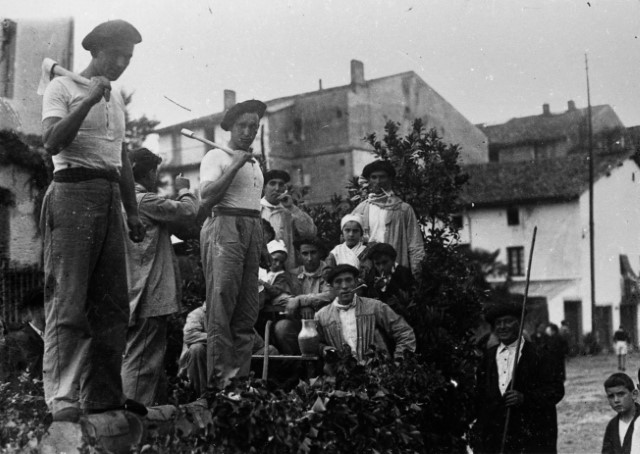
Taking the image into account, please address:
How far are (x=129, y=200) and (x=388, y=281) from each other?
336cm

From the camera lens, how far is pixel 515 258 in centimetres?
3195

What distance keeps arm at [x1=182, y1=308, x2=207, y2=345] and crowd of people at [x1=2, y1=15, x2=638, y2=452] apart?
0.5 inches

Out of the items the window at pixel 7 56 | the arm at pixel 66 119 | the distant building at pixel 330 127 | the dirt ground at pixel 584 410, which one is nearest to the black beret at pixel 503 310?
the dirt ground at pixel 584 410

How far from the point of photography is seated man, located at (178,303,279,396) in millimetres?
5773

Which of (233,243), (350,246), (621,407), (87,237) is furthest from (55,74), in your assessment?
(621,407)

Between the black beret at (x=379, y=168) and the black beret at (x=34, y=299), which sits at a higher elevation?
the black beret at (x=379, y=168)

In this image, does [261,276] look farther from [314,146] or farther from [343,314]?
[314,146]

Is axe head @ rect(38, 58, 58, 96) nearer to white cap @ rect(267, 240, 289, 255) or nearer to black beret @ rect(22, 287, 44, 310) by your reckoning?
black beret @ rect(22, 287, 44, 310)

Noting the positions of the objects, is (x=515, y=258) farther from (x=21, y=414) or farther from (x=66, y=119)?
(x=66, y=119)

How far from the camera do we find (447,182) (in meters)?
8.61

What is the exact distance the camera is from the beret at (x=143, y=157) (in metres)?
5.06

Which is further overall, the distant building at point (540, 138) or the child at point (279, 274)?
the distant building at point (540, 138)

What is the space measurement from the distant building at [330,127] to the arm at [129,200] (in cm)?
833

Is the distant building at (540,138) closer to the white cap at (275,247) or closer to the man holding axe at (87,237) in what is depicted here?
the white cap at (275,247)
